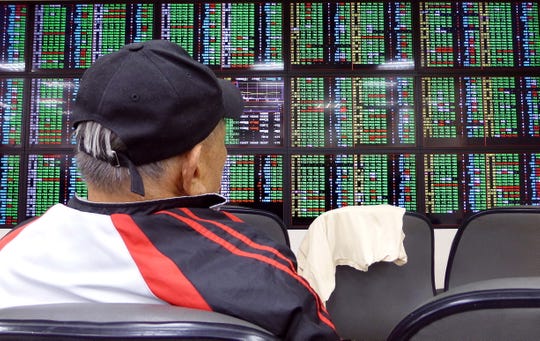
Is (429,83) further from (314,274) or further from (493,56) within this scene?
A: (314,274)

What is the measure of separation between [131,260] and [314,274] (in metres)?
1.29

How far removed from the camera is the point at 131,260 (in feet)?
1.65

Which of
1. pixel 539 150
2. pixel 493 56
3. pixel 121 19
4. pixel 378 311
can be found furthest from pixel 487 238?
pixel 121 19

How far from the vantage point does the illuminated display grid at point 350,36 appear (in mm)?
2850

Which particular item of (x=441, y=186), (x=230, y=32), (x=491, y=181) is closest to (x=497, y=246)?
(x=441, y=186)

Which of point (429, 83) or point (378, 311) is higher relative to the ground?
point (429, 83)

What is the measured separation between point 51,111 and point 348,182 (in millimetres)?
1944

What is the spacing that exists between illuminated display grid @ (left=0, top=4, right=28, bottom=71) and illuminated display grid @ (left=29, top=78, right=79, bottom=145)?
0.65 ft

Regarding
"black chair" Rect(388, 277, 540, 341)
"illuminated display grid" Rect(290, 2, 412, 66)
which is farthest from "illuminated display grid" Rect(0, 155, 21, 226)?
"black chair" Rect(388, 277, 540, 341)

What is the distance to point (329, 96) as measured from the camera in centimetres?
284

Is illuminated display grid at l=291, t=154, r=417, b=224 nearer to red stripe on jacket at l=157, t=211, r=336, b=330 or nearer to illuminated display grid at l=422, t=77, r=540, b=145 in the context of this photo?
illuminated display grid at l=422, t=77, r=540, b=145

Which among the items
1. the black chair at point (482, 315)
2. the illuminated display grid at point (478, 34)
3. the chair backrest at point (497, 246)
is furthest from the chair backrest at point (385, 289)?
the illuminated display grid at point (478, 34)

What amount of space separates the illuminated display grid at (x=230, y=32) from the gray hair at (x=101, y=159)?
2293 millimetres

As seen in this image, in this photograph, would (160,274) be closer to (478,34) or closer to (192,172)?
(192,172)
